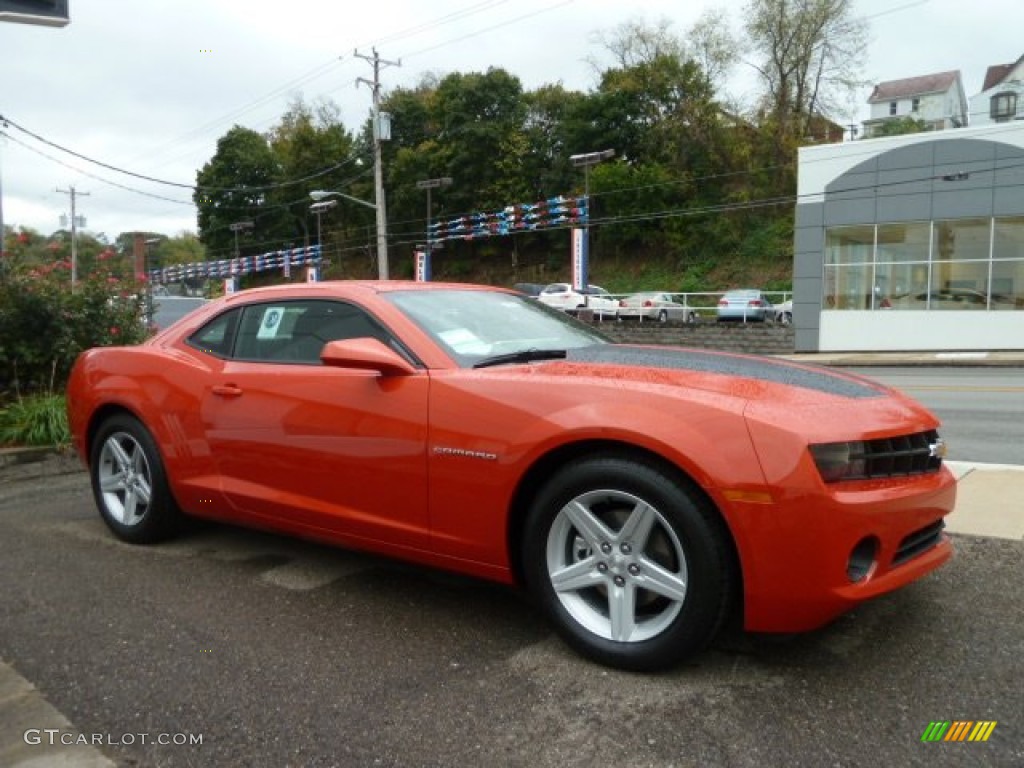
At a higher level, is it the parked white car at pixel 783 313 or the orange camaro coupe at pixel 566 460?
the parked white car at pixel 783 313

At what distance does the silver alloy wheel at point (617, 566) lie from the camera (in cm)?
277

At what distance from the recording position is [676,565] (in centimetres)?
278

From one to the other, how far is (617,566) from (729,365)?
104 cm

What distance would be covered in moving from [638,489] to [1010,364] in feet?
66.9

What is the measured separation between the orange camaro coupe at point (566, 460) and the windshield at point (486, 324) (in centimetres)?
1

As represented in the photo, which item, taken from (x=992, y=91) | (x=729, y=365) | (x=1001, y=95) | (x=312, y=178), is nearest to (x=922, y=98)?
(x=992, y=91)

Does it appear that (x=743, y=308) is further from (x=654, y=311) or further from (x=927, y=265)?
(x=927, y=265)

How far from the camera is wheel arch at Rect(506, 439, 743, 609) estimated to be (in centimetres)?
268

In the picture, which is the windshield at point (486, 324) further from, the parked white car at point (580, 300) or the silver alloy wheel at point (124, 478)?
the parked white car at point (580, 300)

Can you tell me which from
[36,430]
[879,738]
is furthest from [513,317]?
[36,430]

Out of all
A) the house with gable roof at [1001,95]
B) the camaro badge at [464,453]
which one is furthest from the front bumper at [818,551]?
the house with gable roof at [1001,95]

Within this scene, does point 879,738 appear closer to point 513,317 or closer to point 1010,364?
point 513,317

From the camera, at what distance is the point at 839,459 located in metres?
2.61

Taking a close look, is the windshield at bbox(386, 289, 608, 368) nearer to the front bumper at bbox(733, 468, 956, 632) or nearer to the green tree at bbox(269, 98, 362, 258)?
the front bumper at bbox(733, 468, 956, 632)
